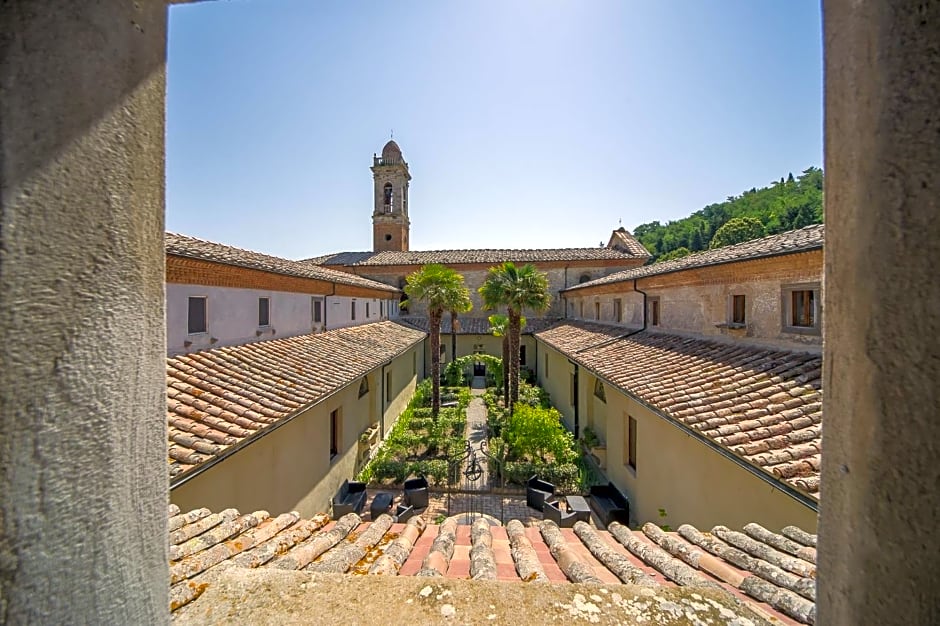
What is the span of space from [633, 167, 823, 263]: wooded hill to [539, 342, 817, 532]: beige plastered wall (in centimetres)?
4546

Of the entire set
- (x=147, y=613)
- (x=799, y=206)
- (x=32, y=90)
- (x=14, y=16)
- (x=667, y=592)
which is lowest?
(x=667, y=592)

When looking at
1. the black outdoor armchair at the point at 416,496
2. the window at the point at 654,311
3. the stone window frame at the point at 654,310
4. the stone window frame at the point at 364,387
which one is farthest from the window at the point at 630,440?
the stone window frame at the point at 364,387

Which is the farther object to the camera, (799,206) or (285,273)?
(799,206)

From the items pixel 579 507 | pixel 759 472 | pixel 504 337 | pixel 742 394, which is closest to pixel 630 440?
pixel 579 507

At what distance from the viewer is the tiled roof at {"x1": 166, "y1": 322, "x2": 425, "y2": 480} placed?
438 cm

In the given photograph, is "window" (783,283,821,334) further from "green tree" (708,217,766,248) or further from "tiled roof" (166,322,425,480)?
"green tree" (708,217,766,248)

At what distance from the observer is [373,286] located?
703 inches

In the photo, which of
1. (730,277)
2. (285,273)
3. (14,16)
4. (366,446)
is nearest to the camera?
(14,16)

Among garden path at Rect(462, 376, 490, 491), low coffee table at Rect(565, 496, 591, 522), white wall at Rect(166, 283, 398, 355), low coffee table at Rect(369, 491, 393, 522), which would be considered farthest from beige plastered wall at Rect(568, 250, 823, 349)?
white wall at Rect(166, 283, 398, 355)

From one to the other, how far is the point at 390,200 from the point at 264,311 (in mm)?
26089

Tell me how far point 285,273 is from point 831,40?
10.2m

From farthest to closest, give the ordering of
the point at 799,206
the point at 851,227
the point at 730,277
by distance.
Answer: the point at 799,206
the point at 730,277
the point at 851,227

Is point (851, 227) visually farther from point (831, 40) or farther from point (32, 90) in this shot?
point (32, 90)

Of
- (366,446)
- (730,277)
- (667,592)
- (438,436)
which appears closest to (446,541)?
(667,592)
